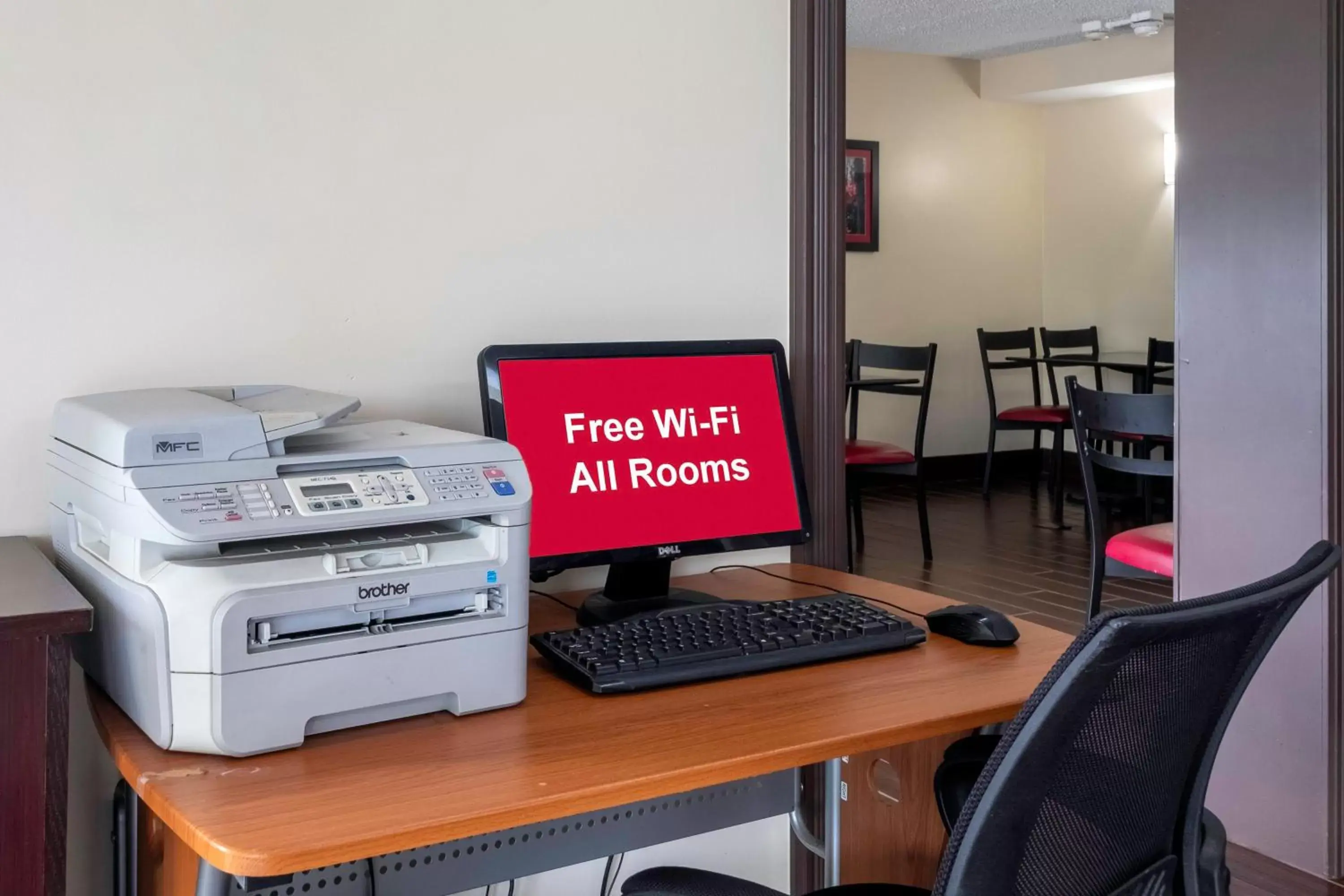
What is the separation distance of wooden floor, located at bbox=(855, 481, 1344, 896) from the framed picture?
1.48m

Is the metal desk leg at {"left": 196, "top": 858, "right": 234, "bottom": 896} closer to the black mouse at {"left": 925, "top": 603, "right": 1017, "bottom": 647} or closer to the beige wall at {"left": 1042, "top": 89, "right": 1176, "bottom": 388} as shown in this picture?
the black mouse at {"left": 925, "top": 603, "right": 1017, "bottom": 647}

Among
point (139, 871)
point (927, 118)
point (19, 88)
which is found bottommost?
point (139, 871)

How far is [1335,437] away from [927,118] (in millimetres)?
5399

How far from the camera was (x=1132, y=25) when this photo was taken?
254 inches

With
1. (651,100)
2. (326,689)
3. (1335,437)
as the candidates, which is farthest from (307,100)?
(1335,437)

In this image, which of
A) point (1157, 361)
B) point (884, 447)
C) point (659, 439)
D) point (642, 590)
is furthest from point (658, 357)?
point (1157, 361)

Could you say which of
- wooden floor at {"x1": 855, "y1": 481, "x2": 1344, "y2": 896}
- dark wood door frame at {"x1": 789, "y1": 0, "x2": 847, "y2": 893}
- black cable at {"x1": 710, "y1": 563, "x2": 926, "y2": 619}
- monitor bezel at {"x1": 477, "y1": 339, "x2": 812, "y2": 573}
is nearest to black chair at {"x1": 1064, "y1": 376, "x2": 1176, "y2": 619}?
wooden floor at {"x1": 855, "y1": 481, "x2": 1344, "y2": 896}

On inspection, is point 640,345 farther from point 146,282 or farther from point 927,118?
point 927,118

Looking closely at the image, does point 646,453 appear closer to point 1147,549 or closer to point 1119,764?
point 1119,764

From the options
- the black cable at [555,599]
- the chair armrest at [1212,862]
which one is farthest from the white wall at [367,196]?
the chair armrest at [1212,862]

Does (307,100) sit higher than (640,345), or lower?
higher

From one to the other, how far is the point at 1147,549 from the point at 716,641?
2.15 meters

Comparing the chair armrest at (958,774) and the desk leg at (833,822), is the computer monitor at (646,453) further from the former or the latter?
the chair armrest at (958,774)

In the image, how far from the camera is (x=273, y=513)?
112cm
